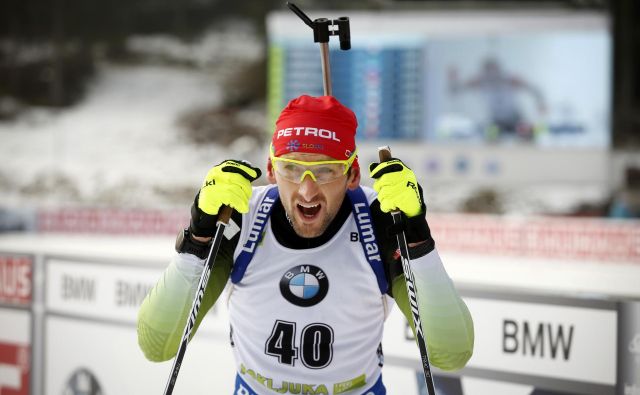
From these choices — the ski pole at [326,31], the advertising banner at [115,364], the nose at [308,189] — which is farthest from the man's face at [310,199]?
the advertising banner at [115,364]

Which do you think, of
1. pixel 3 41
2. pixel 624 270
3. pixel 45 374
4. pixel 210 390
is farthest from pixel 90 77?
pixel 624 270

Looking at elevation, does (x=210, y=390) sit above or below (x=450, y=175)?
below

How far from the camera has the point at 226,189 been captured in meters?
1.69

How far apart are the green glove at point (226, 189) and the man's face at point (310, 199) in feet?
0.25

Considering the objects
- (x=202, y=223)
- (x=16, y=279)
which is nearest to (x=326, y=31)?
(x=202, y=223)

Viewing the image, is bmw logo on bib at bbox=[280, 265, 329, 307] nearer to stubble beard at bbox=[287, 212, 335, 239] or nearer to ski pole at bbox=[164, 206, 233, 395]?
stubble beard at bbox=[287, 212, 335, 239]

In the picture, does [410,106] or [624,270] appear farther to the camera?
[410,106]

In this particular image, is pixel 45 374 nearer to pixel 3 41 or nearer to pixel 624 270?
pixel 624 270

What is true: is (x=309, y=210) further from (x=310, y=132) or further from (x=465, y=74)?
(x=465, y=74)

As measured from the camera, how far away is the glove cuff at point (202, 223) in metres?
1.71

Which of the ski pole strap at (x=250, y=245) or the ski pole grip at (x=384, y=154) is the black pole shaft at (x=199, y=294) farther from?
the ski pole grip at (x=384, y=154)

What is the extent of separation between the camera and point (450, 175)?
5824 millimetres

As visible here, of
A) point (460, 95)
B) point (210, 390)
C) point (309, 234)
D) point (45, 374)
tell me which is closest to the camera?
point (309, 234)

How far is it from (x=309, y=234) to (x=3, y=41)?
22.0 ft
